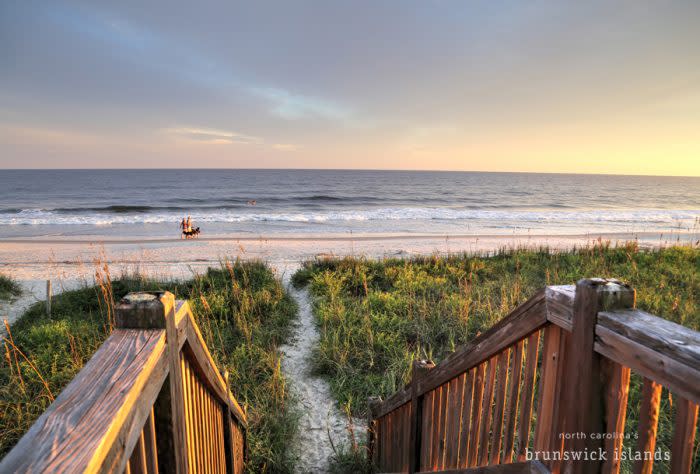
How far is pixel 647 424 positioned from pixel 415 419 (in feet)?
5.72

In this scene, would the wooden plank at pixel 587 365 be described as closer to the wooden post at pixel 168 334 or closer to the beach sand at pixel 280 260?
the wooden post at pixel 168 334

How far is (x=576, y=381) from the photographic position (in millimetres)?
1255

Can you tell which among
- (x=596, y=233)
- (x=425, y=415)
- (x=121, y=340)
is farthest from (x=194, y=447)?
(x=596, y=233)

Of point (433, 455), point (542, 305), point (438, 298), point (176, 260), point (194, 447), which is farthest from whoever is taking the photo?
point (176, 260)

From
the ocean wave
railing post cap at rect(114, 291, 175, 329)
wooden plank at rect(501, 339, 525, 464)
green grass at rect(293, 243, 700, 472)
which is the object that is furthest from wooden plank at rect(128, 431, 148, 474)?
the ocean wave

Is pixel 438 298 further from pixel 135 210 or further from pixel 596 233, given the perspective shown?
pixel 135 210

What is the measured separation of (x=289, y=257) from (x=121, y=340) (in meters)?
11.2

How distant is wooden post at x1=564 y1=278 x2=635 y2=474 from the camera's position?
46.4 inches

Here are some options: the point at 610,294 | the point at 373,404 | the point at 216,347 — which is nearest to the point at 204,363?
the point at 610,294

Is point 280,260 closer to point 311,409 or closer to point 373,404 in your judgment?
point 311,409

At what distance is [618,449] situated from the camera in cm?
120

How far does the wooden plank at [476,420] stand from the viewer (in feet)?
6.27

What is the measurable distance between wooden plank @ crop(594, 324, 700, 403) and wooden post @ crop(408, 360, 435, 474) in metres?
1.46

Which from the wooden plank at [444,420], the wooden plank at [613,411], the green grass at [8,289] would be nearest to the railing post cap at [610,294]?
the wooden plank at [613,411]
